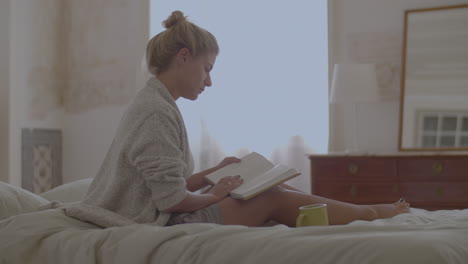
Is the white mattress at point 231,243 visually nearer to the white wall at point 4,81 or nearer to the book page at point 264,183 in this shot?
the book page at point 264,183

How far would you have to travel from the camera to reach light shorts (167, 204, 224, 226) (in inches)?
68.8

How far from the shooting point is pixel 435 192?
132 inches

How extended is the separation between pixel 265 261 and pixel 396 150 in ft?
9.70

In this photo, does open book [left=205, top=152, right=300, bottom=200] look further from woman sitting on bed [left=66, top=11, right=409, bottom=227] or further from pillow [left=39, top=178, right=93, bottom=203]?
pillow [left=39, top=178, right=93, bottom=203]

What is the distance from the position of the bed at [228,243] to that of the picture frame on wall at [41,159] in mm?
3094

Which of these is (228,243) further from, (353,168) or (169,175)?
(353,168)

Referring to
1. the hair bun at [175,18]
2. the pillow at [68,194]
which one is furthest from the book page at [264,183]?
the pillow at [68,194]

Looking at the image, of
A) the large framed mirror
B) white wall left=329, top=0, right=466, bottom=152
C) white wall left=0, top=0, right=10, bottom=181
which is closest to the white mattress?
the large framed mirror

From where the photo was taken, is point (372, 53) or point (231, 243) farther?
point (372, 53)

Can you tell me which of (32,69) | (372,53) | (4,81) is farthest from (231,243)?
(32,69)

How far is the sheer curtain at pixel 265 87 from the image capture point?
421 centimetres

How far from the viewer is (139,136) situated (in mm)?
1713

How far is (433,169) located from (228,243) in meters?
2.38

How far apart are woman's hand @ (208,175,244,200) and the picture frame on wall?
3.07 m
